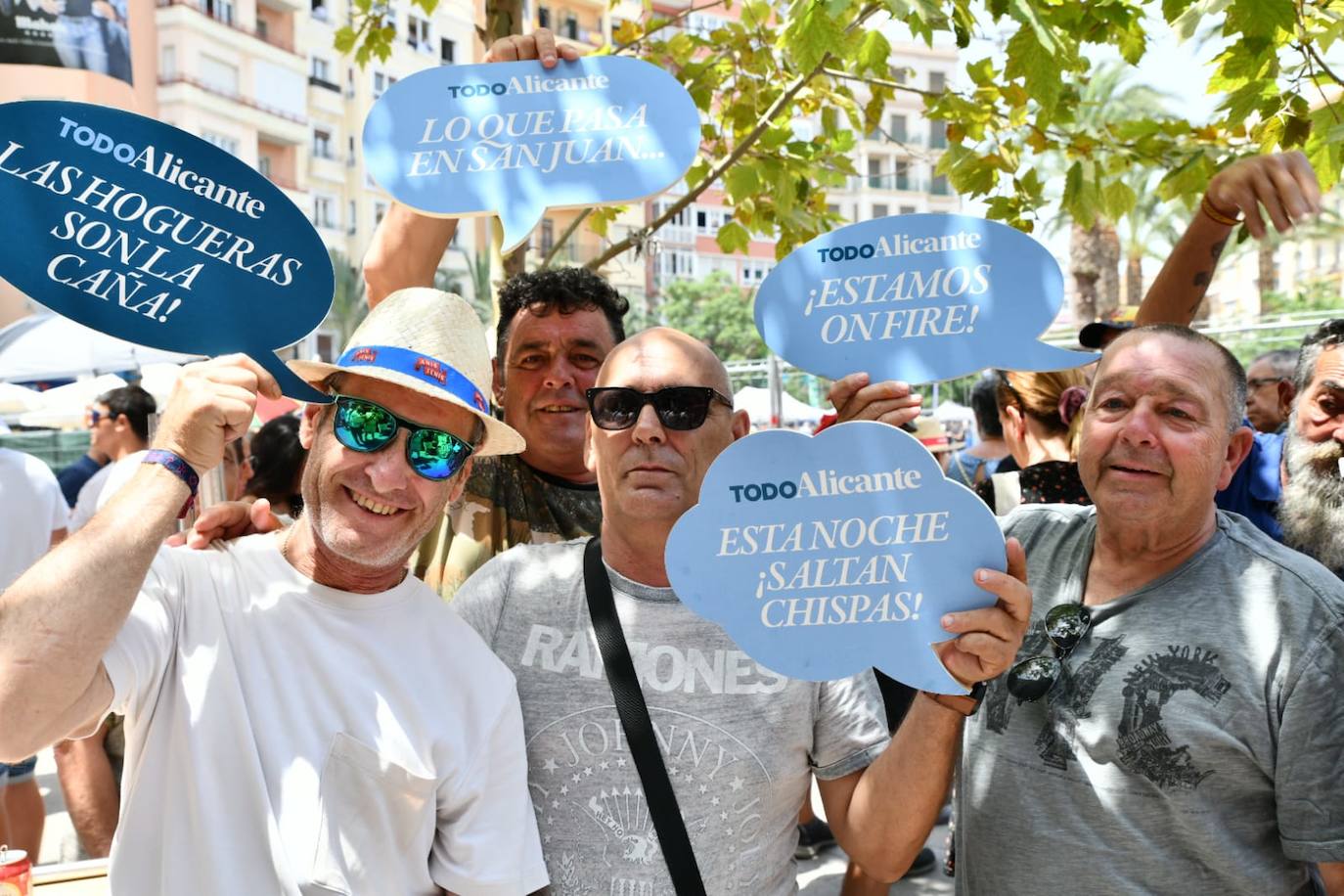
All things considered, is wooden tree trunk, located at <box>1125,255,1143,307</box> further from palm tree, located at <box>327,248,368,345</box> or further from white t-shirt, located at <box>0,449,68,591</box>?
white t-shirt, located at <box>0,449,68,591</box>

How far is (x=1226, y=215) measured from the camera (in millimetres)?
2408

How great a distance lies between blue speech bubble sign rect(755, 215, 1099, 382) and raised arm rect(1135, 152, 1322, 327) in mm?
602

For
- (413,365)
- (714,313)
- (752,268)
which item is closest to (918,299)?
(413,365)

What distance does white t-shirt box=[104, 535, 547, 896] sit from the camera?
1804 mm

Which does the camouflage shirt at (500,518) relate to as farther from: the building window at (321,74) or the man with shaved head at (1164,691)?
the building window at (321,74)

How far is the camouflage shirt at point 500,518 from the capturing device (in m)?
Answer: 2.81

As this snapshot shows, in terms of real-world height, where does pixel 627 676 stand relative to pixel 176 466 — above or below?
below

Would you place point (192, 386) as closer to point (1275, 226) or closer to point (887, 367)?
point (887, 367)

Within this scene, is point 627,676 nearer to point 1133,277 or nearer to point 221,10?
point 1133,277

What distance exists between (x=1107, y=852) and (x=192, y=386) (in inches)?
70.1

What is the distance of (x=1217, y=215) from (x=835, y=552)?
49.5 inches

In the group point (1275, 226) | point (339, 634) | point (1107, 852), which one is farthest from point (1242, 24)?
point (339, 634)

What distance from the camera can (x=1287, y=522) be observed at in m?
3.15

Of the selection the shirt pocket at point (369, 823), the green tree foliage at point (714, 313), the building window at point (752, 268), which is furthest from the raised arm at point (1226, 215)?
the building window at point (752, 268)
